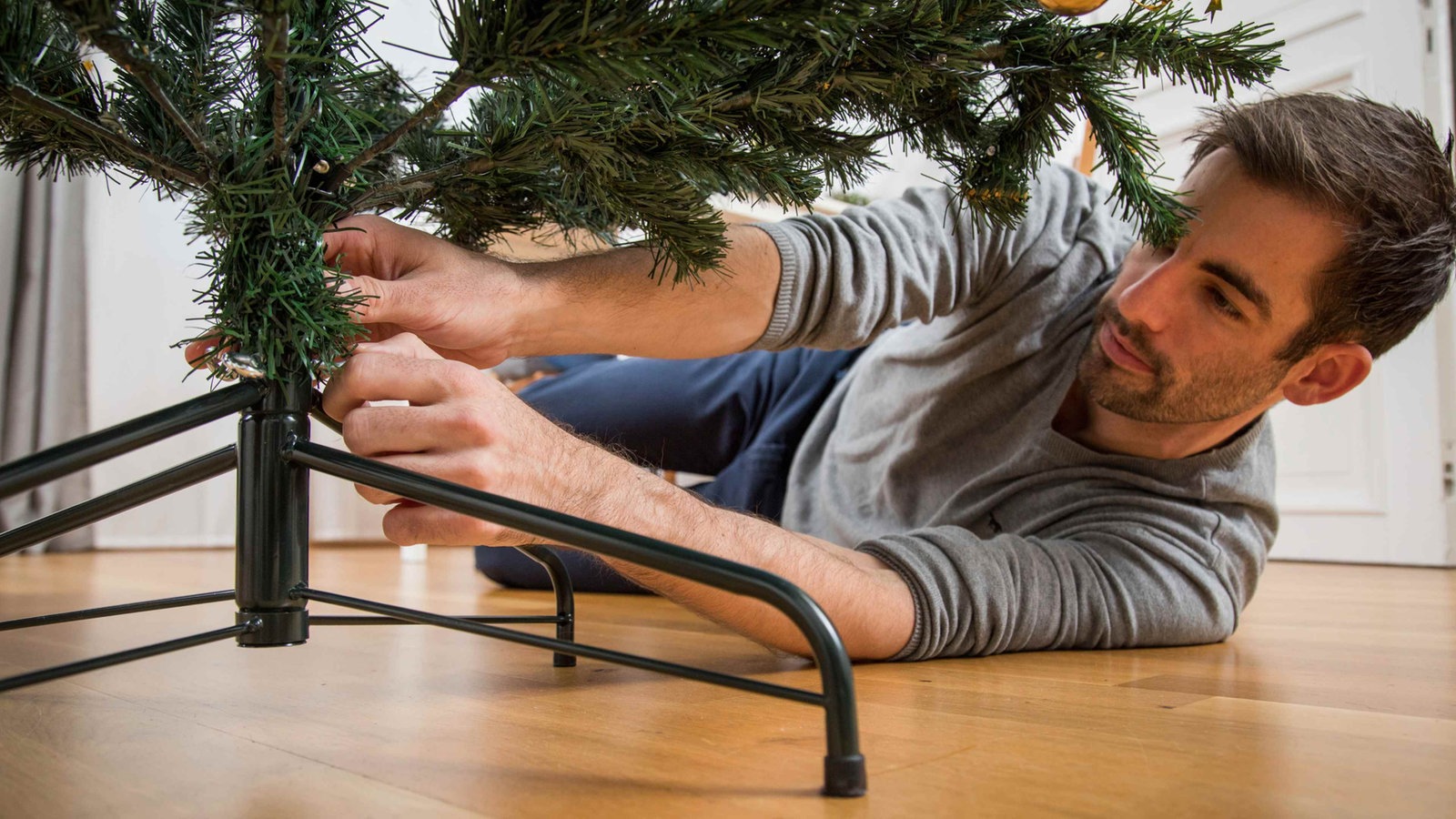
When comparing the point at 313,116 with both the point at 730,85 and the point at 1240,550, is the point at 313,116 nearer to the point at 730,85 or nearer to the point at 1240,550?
the point at 730,85

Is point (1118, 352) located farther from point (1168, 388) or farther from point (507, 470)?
point (507, 470)

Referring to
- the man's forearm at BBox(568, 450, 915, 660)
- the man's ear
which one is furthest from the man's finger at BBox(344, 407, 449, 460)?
the man's ear

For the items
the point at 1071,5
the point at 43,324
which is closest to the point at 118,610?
the point at 1071,5

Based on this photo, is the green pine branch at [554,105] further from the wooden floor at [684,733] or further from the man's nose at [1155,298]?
the man's nose at [1155,298]

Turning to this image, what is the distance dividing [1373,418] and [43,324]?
2947mm

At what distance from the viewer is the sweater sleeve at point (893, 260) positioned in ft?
2.87

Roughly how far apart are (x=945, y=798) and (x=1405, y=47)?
255cm

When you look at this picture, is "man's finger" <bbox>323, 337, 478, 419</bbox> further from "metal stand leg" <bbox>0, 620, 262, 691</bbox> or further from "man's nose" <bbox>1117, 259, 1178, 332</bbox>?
"man's nose" <bbox>1117, 259, 1178, 332</bbox>

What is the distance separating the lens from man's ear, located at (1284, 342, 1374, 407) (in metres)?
0.98

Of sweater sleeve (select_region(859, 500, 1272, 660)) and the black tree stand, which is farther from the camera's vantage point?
sweater sleeve (select_region(859, 500, 1272, 660))

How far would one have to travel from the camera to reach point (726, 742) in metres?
0.49

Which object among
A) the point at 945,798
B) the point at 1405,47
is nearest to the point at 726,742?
the point at 945,798

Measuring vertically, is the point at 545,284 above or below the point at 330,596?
above

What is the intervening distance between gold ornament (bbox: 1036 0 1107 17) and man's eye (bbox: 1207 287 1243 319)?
511 millimetres
